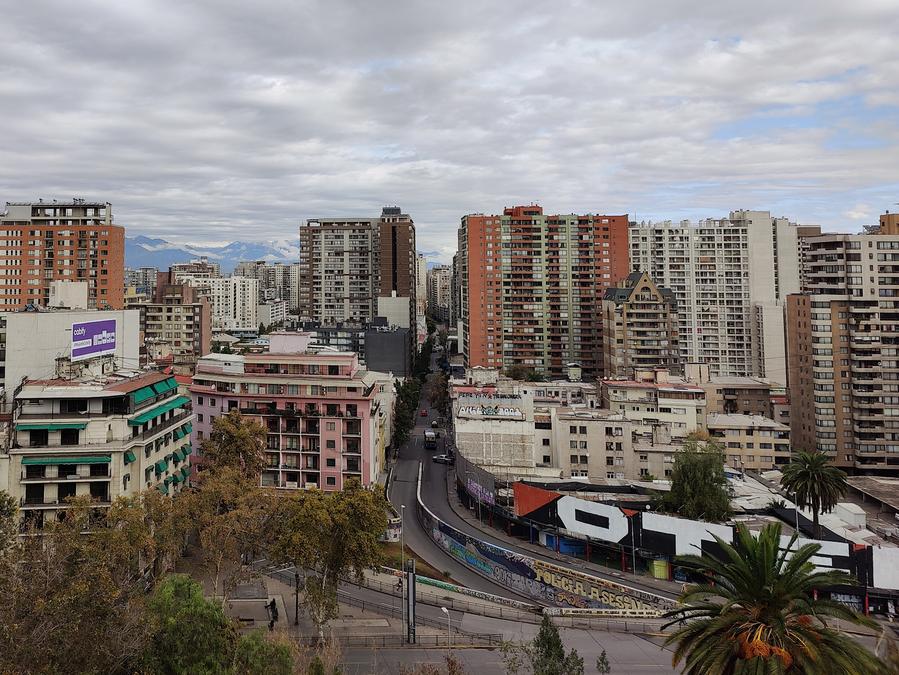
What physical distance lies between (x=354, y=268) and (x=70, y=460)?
137 m

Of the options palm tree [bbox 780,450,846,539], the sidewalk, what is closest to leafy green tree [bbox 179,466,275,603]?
the sidewalk

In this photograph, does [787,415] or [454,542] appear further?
[787,415]

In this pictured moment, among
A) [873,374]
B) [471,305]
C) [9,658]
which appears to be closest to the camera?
[9,658]

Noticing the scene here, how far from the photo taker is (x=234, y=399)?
2616 inches

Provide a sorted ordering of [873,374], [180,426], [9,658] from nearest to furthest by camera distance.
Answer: [9,658] → [180,426] → [873,374]

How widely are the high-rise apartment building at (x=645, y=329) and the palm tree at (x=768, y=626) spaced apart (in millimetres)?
95934

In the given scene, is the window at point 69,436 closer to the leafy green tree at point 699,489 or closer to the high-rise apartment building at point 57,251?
the leafy green tree at point 699,489

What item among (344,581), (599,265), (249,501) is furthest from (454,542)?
(599,265)

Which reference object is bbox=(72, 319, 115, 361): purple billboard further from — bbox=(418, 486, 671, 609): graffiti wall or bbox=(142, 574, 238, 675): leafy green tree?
bbox=(142, 574, 238, 675): leafy green tree

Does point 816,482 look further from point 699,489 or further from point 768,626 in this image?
point 768,626

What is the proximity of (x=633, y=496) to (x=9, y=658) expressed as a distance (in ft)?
175

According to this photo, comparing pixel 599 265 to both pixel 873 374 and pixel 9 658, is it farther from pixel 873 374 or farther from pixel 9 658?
pixel 9 658

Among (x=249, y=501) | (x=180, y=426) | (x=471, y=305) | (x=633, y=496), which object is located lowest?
(x=633, y=496)

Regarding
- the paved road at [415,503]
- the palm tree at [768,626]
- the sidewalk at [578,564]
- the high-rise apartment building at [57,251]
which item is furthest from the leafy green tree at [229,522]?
the high-rise apartment building at [57,251]
